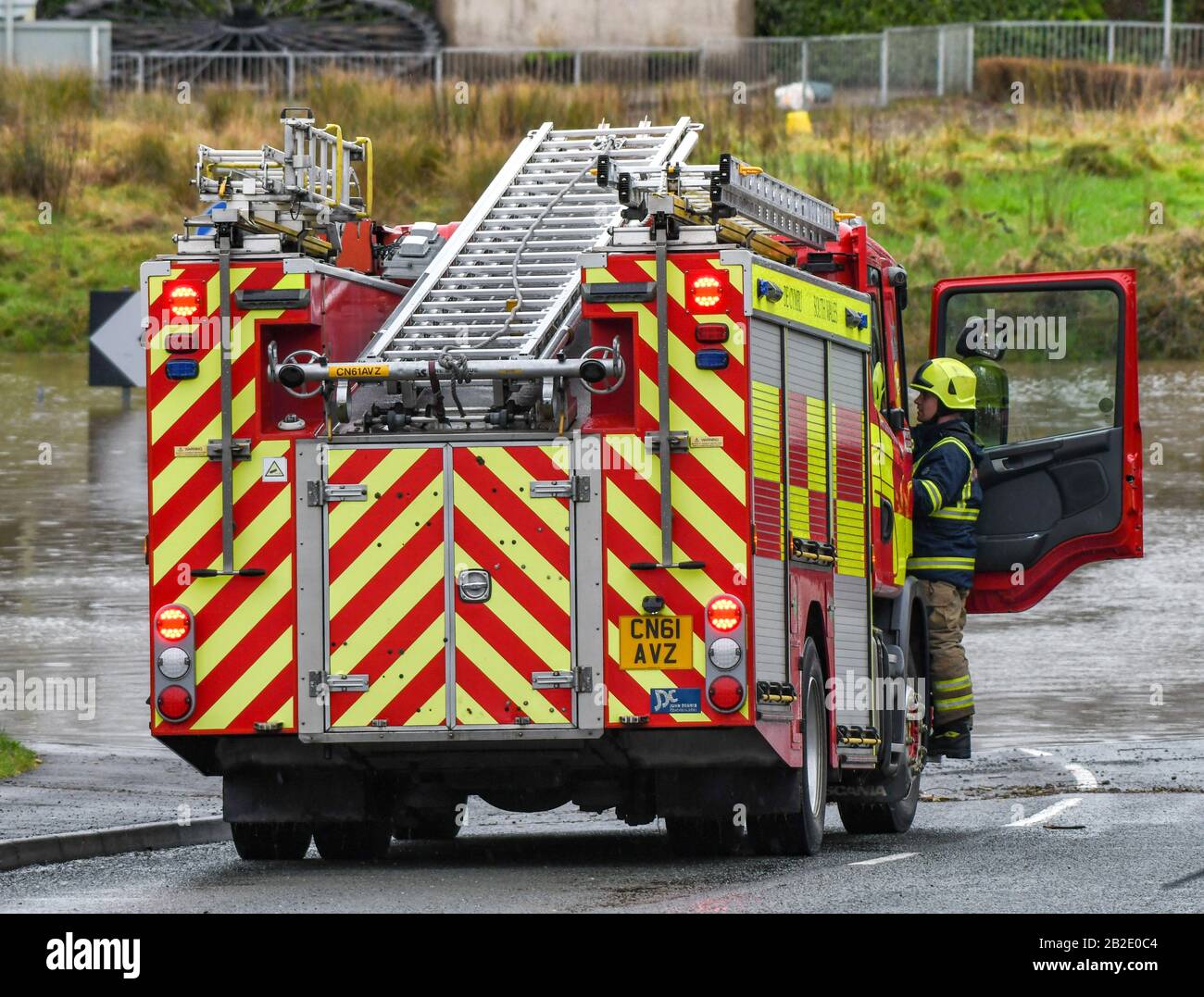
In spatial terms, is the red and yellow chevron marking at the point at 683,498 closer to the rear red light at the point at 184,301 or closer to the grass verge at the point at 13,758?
the rear red light at the point at 184,301

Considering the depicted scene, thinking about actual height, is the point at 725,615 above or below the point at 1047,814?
above

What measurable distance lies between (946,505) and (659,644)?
3313mm

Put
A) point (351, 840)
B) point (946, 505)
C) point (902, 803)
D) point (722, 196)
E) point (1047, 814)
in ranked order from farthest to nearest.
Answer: point (946, 505) < point (902, 803) < point (1047, 814) < point (351, 840) < point (722, 196)

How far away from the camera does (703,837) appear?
11.2m

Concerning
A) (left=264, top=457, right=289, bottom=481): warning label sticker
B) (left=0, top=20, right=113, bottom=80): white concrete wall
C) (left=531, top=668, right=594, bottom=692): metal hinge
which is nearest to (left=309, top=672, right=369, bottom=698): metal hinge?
(left=531, top=668, right=594, bottom=692): metal hinge

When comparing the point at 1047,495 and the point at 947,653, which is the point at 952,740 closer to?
the point at 947,653

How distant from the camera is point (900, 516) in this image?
→ 1280cm

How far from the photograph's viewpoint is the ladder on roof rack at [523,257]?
1105cm

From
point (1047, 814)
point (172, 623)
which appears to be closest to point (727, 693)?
point (172, 623)

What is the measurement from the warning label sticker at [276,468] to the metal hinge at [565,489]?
0.99m

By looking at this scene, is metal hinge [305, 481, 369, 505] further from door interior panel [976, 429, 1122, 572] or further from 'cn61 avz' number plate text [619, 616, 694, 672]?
door interior panel [976, 429, 1122, 572]

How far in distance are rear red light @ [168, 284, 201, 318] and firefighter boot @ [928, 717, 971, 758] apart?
4.70 meters

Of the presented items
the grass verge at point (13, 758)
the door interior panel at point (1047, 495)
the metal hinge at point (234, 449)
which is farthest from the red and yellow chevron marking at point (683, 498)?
the grass verge at point (13, 758)
